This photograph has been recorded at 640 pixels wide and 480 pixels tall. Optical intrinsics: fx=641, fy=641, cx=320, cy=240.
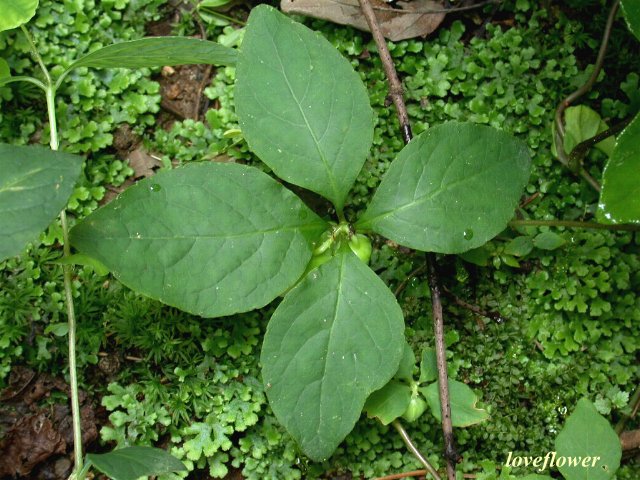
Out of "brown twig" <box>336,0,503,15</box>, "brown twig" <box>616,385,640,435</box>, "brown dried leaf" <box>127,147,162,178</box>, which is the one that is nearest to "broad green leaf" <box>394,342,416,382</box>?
"brown twig" <box>616,385,640,435</box>

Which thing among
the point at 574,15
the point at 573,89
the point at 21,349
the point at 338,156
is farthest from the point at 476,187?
the point at 21,349

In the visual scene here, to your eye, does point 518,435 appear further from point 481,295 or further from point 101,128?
point 101,128

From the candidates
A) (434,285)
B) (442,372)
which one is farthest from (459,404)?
(434,285)

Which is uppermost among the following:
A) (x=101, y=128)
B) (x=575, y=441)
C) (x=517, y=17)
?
(x=517, y=17)

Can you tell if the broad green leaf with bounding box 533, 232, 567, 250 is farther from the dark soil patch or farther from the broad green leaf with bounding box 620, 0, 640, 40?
the dark soil patch

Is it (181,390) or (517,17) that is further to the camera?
(517,17)
